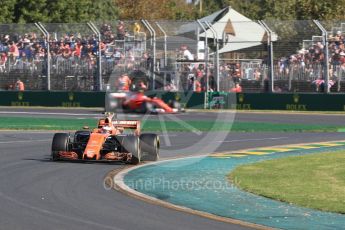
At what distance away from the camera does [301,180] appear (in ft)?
55.1

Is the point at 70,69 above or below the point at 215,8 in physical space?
below

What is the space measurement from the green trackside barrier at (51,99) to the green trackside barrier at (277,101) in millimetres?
5251

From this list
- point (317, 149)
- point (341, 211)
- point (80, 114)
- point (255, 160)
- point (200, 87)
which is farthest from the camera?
point (200, 87)

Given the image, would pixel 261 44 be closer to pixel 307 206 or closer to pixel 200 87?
pixel 200 87

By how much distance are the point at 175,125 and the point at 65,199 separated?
17.6m

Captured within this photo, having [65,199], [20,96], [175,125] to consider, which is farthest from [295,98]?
[65,199]

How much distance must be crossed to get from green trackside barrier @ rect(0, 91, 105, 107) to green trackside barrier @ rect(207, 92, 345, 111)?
207 inches

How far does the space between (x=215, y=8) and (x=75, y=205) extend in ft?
283

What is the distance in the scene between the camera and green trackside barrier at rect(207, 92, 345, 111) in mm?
36750

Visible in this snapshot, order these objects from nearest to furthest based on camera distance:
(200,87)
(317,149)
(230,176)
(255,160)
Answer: (230,176)
(255,160)
(317,149)
(200,87)

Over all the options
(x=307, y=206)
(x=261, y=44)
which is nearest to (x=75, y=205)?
(x=307, y=206)

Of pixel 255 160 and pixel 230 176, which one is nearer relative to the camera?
pixel 230 176

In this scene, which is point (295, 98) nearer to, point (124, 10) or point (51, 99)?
point (51, 99)

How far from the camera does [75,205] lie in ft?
43.5
